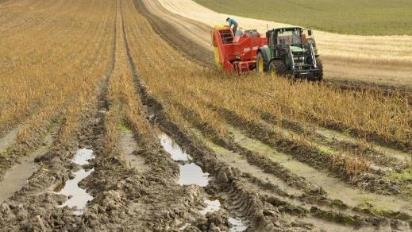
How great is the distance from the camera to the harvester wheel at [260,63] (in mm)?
17739

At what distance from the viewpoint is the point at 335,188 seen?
7.65 m

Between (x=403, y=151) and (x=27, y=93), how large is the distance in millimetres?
10544

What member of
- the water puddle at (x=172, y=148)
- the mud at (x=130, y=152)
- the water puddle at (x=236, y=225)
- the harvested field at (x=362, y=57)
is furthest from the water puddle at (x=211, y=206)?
the harvested field at (x=362, y=57)

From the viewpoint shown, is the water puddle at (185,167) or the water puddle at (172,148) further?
the water puddle at (172,148)

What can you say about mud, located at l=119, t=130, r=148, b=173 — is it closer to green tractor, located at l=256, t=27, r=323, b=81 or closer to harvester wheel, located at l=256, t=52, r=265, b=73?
green tractor, located at l=256, t=27, r=323, b=81

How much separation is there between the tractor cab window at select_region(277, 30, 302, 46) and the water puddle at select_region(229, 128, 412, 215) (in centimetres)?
801

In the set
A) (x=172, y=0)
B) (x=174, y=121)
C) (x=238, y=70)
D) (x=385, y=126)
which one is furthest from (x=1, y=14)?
(x=385, y=126)

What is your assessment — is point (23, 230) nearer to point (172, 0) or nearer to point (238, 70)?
point (238, 70)

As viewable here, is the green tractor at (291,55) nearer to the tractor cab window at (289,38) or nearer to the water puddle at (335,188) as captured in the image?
the tractor cab window at (289,38)

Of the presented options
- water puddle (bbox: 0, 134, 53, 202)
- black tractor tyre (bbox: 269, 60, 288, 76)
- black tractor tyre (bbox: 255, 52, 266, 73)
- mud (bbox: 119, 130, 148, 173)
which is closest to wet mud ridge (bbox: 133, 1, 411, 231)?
mud (bbox: 119, 130, 148, 173)

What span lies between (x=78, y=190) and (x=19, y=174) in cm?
133

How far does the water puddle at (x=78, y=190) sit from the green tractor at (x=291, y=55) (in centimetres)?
832

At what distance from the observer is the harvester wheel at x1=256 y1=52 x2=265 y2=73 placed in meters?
17.7

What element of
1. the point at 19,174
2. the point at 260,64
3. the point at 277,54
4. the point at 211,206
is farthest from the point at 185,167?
the point at 260,64
